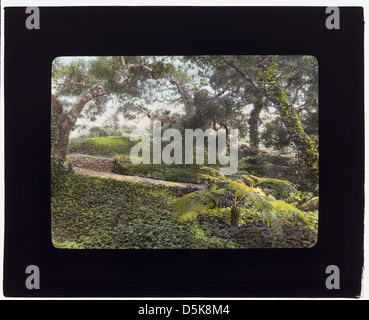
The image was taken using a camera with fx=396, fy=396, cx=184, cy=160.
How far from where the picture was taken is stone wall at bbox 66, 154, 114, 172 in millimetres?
3004

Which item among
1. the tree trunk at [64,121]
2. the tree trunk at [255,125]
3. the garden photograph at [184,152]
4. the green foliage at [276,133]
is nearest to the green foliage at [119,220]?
the garden photograph at [184,152]

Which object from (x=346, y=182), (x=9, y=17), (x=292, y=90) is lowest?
(x=346, y=182)

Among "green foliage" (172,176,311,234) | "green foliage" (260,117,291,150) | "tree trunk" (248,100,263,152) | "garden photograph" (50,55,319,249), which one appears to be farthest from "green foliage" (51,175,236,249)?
"green foliage" (260,117,291,150)

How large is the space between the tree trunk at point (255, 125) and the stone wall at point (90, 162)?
3.55 feet

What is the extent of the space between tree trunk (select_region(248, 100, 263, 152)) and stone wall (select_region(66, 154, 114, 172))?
3.55 ft

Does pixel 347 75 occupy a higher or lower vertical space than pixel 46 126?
higher

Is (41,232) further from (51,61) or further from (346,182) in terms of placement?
(346,182)

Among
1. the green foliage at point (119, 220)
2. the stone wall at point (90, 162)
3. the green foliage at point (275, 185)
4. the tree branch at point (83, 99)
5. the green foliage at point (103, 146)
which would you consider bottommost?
the green foliage at point (119, 220)

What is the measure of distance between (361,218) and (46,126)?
2.49 metres

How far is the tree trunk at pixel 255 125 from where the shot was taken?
302cm

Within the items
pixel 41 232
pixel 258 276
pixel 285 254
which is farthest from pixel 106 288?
pixel 285 254

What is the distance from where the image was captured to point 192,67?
9.89 ft

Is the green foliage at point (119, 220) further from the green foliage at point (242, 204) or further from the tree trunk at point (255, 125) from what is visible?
the tree trunk at point (255, 125)

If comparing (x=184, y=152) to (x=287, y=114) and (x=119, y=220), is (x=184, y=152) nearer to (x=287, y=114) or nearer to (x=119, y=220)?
(x=119, y=220)
